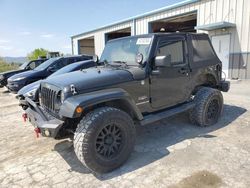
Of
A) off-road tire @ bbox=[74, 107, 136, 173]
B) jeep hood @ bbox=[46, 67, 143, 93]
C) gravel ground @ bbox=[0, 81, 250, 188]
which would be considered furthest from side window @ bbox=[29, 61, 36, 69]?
off-road tire @ bbox=[74, 107, 136, 173]

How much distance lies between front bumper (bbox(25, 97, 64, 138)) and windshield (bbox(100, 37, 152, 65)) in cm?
161

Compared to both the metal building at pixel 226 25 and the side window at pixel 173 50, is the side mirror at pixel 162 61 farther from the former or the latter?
the metal building at pixel 226 25

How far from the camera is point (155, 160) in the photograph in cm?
342

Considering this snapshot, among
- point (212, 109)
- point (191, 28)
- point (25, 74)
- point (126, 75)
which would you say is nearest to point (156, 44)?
point (126, 75)

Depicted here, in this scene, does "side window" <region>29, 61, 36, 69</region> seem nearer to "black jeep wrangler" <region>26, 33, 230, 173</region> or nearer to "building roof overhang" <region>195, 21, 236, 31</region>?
"black jeep wrangler" <region>26, 33, 230, 173</region>

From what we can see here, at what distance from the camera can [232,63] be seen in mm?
11125

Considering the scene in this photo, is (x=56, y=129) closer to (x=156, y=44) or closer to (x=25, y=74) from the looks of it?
(x=156, y=44)

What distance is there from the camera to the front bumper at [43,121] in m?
2.95

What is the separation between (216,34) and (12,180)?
11.5 metres

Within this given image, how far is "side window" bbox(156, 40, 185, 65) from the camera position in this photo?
3962mm

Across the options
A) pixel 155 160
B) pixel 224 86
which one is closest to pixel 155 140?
pixel 155 160

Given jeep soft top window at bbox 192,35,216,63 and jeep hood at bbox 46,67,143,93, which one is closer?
jeep hood at bbox 46,67,143,93

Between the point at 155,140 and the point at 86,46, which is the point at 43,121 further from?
the point at 86,46

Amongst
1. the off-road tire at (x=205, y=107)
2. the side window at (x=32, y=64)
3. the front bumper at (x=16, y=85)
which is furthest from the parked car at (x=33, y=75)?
the off-road tire at (x=205, y=107)
